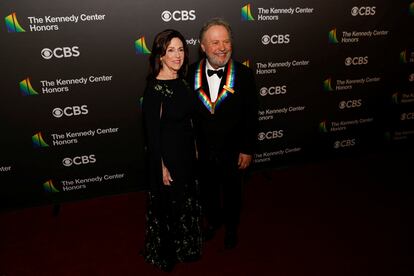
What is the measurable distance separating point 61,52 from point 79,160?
104 centimetres

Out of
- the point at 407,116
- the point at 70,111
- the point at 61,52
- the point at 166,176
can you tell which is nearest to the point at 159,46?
the point at 166,176

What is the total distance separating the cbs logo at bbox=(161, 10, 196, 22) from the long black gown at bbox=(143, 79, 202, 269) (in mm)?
1142

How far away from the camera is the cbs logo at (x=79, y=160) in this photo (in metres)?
3.17

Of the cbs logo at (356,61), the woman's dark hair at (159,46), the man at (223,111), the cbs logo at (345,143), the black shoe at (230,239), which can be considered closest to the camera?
the woman's dark hair at (159,46)

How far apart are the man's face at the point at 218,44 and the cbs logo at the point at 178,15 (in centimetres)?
83

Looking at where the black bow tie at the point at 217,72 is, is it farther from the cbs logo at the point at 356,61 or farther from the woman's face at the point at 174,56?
the cbs logo at the point at 356,61

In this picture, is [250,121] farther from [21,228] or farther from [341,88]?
[21,228]

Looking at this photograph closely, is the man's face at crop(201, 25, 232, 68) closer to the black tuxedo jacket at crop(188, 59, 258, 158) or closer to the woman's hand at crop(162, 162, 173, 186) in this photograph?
the black tuxedo jacket at crop(188, 59, 258, 158)

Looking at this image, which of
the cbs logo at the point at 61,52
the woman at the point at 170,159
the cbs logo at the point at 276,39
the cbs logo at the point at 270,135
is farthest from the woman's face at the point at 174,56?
the cbs logo at the point at 270,135

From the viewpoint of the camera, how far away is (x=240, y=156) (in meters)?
2.46

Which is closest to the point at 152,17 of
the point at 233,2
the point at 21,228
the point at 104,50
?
the point at 104,50

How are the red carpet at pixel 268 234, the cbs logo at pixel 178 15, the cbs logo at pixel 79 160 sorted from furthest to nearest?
the cbs logo at pixel 79 160 → the cbs logo at pixel 178 15 → the red carpet at pixel 268 234

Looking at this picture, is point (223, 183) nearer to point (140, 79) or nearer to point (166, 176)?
point (166, 176)

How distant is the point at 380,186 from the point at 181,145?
2554 mm
